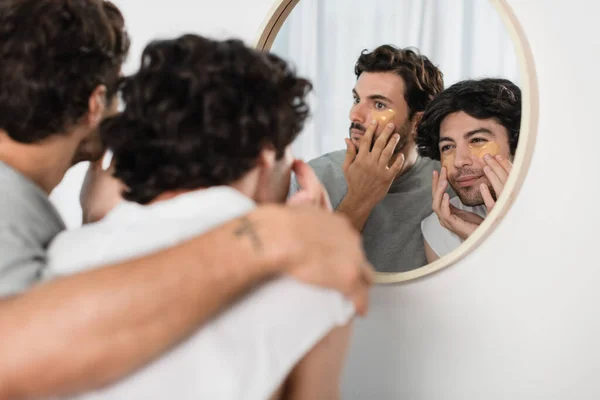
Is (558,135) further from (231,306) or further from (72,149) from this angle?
(72,149)

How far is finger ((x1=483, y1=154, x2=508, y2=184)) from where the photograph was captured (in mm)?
1058

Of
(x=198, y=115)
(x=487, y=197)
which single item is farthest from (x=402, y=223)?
(x=198, y=115)

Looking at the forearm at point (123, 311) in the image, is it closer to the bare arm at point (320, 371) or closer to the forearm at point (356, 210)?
the bare arm at point (320, 371)

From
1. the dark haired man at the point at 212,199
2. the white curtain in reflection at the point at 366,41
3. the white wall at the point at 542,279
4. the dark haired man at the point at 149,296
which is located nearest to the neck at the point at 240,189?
the dark haired man at the point at 212,199

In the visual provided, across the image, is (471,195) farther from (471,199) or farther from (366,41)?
(366,41)

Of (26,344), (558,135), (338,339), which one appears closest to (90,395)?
(26,344)

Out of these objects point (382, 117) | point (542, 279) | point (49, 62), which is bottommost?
point (542, 279)

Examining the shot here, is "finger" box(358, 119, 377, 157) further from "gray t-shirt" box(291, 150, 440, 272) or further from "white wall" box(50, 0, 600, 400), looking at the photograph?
"white wall" box(50, 0, 600, 400)

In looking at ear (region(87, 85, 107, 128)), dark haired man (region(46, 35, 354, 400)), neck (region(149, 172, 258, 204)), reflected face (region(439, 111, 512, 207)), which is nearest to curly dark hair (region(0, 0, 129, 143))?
ear (region(87, 85, 107, 128))

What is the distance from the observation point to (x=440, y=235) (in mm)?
1142

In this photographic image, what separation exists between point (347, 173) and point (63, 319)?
2.40 feet

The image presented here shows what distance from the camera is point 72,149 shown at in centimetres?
103

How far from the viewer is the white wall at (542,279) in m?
1.02

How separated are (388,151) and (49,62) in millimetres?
607
